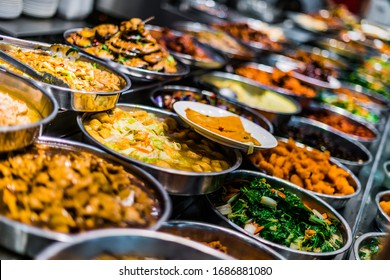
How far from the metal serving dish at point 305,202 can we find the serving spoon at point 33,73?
86 cm

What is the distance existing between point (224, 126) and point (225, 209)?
49cm

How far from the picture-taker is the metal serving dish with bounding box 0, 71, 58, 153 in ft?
5.28

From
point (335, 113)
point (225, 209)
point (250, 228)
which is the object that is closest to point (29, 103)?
point (225, 209)

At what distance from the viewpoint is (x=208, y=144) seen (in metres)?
2.47

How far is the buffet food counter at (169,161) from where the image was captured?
150 centimetres

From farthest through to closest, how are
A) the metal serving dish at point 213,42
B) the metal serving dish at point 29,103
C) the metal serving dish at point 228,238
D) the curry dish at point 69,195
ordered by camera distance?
the metal serving dish at point 213,42
the metal serving dish at point 228,238
the metal serving dish at point 29,103
the curry dish at point 69,195

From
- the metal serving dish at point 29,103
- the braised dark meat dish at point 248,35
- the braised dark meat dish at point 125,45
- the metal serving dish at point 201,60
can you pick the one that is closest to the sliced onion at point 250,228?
the metal serving dish at point 29,103

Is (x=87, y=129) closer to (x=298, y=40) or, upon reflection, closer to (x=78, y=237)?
(x=78, y=237)

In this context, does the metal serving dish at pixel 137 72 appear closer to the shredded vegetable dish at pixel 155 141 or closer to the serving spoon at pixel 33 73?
the shredded vegetable dish at pixel 155 141

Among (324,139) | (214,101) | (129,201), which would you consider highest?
(129,201)

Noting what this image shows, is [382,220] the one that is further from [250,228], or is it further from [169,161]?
[169,161]

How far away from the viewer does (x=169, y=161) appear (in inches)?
84.7

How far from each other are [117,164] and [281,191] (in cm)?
93

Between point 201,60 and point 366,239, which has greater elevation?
point 201,60
